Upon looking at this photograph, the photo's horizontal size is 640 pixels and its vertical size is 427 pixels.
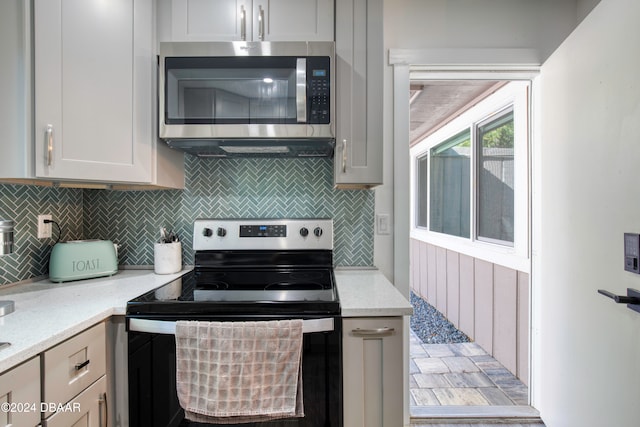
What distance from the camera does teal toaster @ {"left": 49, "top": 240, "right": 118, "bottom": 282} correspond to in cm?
140

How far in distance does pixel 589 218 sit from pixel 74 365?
6.63ft

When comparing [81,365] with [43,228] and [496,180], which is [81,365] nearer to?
[43,228]

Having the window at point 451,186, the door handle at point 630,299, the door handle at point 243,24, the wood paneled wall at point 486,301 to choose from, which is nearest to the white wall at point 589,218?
the door handle at point 630,299

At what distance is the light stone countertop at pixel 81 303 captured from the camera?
2.71 ft

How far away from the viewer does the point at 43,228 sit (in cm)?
147

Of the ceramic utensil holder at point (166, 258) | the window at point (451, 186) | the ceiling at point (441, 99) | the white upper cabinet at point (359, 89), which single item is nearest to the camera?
the white upper cabinet at point (359, 89)

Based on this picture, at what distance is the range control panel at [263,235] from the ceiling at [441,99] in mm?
1167

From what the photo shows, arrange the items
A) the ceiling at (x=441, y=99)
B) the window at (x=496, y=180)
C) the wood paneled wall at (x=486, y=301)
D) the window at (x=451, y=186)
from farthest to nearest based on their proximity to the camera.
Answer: the window at (x=451, y=186)
the ceiling at (x=441, y=99)
the window at (x=496, y=180)
the wood paneled wall at (x=486, y=301)

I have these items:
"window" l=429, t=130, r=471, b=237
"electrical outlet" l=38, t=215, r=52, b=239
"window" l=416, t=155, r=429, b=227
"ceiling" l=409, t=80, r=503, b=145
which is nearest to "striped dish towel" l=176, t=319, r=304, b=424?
"electrical outlet" l=38, t=215, r=52, b=239

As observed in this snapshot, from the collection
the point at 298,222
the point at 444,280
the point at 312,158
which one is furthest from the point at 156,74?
the point at 444,280

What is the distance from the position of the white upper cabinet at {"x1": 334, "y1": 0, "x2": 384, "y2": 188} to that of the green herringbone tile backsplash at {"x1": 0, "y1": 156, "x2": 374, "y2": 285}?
31cm

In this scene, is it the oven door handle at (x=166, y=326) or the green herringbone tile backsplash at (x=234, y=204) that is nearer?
the oven door handle at (x=166, y=326)

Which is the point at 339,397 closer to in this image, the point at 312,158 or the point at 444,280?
the point at 312,158

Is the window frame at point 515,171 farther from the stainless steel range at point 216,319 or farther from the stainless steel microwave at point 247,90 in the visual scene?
the stainless steel range at point 216,319
